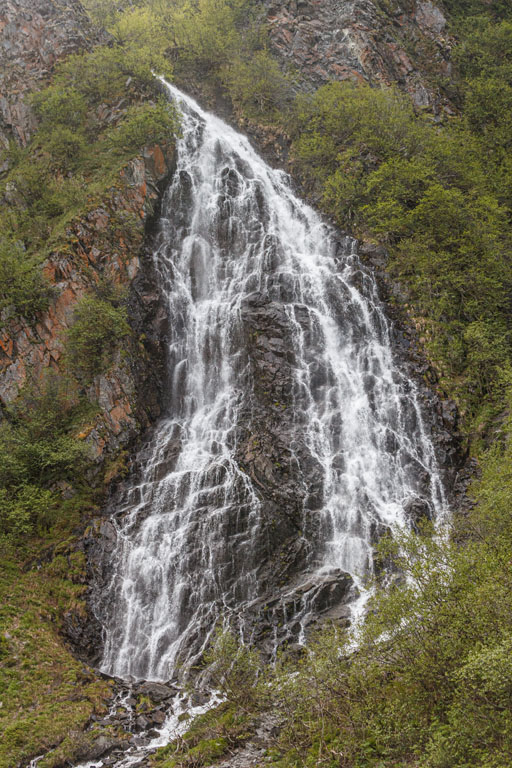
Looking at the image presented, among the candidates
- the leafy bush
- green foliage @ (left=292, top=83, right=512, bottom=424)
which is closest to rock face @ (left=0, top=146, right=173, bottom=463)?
the leafy bush

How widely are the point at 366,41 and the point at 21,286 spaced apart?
36.1 metres

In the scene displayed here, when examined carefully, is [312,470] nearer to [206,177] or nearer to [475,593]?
[475,593]

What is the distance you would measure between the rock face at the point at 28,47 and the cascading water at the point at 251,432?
11435 mm

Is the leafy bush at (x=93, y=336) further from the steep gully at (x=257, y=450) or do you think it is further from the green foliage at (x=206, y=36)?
the green foliage at (x=206, y=36)

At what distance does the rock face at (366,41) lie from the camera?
37.2 m

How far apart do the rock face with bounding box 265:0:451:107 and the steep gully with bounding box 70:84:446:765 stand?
1858 centimetres

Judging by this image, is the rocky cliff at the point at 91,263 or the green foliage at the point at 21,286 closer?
the rocky cliff at the point at 91,263

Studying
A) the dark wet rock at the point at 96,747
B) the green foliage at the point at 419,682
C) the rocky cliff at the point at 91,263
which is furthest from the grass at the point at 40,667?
the green foliage at the point at 419,682

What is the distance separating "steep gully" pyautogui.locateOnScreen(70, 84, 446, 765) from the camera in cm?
1468

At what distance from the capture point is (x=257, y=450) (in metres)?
18.2

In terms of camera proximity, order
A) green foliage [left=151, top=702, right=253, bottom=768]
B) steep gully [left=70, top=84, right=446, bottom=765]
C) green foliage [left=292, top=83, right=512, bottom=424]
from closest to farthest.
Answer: green foliage [left=151, top=702, right=253, bottom=768]
steep gully [left=70, top=84, right=446, bottom=765]
green foliage [left=292, top=83, right=512, bottom=424]

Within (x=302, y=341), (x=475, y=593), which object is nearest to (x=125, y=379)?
(x=302, y=341)

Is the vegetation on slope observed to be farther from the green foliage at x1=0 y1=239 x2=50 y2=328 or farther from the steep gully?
the steep gully

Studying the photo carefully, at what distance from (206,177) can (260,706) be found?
27.7 metres
